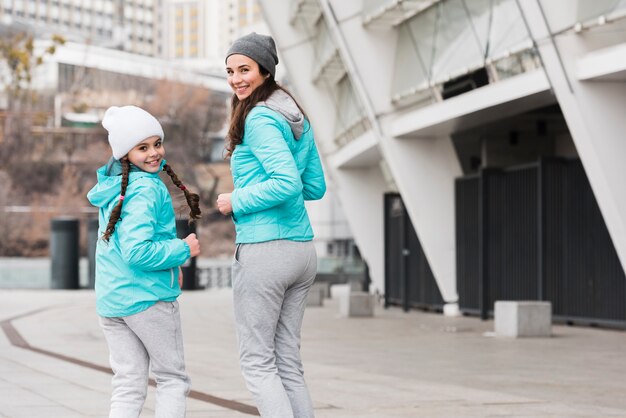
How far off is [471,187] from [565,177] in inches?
186

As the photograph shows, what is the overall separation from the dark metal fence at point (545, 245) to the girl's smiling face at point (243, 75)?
47.9 feet

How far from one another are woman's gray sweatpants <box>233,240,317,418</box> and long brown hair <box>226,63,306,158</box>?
0.43m

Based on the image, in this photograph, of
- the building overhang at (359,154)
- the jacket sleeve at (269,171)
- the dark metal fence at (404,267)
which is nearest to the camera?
the jacket sleeve at (269,171)

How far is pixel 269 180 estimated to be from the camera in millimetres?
5285

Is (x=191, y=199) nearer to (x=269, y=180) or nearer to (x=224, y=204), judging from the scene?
(x=224, y=204)

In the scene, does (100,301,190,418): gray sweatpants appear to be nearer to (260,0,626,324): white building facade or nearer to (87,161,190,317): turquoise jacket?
(87,161,190,317): turquoise jacket

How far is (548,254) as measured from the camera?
69.5 feet

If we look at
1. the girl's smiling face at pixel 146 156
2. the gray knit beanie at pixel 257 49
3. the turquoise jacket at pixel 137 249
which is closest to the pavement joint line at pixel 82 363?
the turquoise jacket at pixel 137 249

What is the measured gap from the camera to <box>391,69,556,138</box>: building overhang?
1872 centimetres

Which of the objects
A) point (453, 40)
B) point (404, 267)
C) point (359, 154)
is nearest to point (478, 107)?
point (453, 40)

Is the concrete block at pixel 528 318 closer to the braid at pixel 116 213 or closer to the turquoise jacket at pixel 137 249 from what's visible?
the turquoise jacket at pixel 137 249

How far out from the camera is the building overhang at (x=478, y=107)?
18.7 m

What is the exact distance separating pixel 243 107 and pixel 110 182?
64 cm

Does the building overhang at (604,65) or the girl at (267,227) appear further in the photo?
the building overhang at (604,65)
